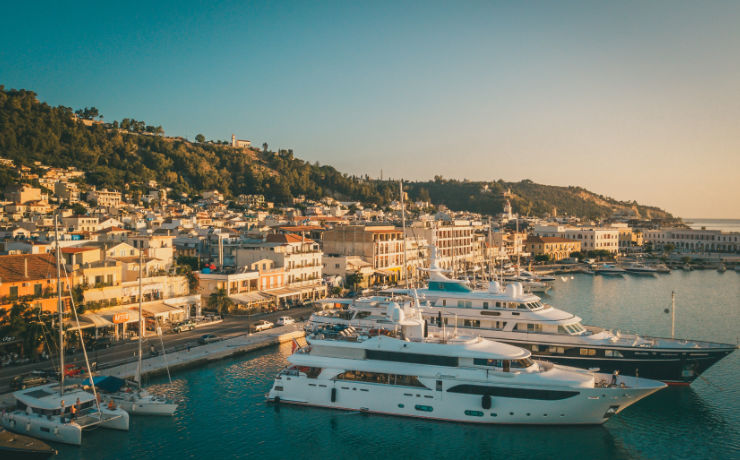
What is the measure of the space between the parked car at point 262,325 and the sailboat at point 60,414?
13.0 metres

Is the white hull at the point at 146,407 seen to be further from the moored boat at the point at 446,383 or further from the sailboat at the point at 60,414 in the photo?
the moored boat at the point at 446,383

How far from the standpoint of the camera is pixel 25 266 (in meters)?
26.2

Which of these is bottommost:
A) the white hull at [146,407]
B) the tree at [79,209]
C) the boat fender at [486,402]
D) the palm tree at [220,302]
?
the white hull at [146,407]

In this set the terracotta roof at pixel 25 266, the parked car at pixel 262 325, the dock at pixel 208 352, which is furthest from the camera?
the parked car at pixel 262 325

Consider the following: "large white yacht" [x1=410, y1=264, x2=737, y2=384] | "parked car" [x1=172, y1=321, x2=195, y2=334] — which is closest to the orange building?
"parked car" [x1=172, y1=321, x2=195, y2=334]

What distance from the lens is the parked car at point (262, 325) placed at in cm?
3179

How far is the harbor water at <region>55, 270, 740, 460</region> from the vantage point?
1773 centimetres

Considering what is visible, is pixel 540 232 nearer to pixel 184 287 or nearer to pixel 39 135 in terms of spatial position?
pixel 184 287

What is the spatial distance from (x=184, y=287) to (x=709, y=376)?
29390 mm

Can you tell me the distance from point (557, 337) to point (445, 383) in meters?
7.20

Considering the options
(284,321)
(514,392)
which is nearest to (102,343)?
(284,321)

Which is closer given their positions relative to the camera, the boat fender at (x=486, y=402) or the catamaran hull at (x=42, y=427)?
the catamaran hull at (x=42, y=427)

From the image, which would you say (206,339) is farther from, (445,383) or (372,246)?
(372,246)

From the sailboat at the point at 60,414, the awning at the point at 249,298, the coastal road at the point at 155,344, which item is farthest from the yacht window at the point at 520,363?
the awning at the point at 249,298
